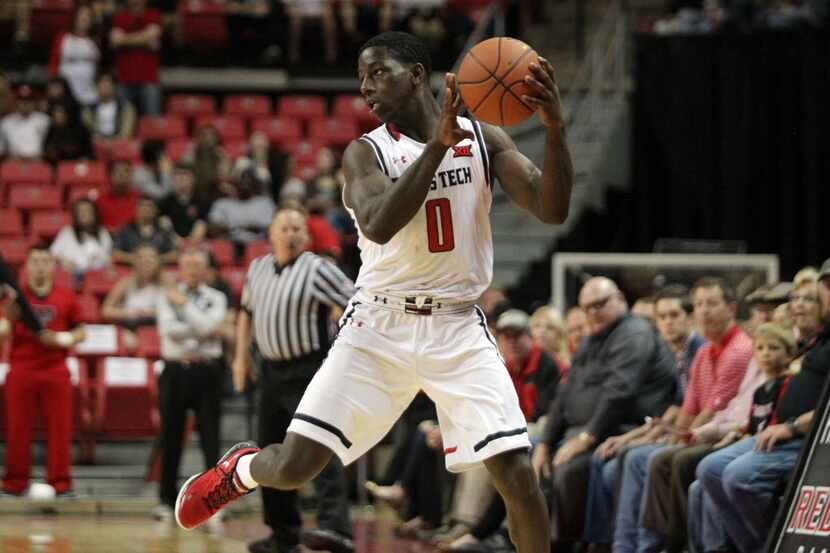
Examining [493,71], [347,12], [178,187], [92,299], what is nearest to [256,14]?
Result: [347,12]

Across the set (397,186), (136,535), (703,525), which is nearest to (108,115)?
(136,535)

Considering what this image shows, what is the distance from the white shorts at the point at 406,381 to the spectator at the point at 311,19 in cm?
1253

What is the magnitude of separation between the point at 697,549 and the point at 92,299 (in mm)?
6783

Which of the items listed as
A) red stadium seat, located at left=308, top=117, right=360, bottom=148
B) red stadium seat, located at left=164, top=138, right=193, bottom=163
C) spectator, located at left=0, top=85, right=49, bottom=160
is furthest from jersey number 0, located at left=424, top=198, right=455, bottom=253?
red stadium seat, located at left=308, top=117, right=360, bottom=148

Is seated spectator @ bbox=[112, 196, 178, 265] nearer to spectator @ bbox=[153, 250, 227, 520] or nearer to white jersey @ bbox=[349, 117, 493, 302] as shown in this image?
spectator @ bbox=[153, 250, 227, 520]

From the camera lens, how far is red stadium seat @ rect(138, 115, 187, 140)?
53.3 ft

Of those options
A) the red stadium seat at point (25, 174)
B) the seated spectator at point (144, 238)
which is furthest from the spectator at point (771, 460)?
the red stadium seat at point (25, 174)

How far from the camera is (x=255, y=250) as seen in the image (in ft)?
45.5

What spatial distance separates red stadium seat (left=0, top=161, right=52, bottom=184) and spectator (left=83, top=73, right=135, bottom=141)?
0.97 meters

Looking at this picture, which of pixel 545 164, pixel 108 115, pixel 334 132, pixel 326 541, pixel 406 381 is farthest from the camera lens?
pixel 334 132

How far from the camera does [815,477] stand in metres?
6.23

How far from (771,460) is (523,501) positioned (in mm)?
2278

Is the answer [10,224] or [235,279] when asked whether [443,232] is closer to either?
[235,279]

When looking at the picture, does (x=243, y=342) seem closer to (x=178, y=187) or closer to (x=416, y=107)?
(x=416, y=107)
